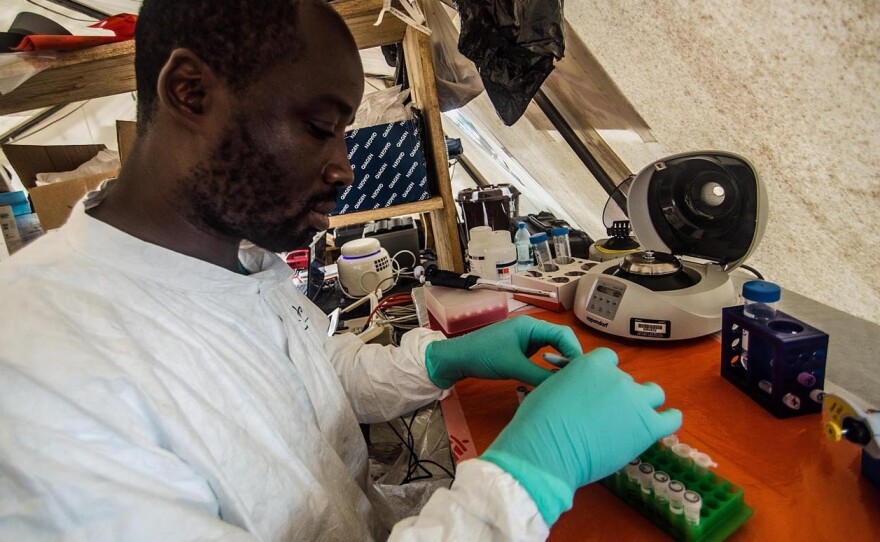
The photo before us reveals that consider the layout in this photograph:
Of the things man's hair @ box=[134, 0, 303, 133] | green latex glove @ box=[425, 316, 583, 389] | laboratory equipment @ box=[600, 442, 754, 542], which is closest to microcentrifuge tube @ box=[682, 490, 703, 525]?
laboratory equipment @ box=[600, 442, 754, 542]

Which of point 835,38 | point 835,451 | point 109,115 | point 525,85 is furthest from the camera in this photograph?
point 109,115

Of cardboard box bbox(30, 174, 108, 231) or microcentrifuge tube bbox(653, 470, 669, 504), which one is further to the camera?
cardboard box bbox(30, 174, 108, 231)

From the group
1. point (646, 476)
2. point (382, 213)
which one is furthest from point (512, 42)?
point (646, 476)

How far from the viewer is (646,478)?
1.65 feet

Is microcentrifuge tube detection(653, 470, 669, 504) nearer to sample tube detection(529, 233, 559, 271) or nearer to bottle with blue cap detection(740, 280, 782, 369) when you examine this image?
bottle with blue cap detection(740, 280, 782, 369)

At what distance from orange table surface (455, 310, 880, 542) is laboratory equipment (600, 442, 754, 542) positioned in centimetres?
1

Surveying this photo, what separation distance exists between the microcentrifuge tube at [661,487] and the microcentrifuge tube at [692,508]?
0.02m

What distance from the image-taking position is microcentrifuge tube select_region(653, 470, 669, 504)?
482mm

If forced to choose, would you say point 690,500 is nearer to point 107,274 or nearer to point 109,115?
point 107,274

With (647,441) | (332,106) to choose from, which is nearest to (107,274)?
(332,106)

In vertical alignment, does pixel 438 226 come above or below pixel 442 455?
above

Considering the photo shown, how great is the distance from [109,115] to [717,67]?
4075 millimetres

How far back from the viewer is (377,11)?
1087 millimetres

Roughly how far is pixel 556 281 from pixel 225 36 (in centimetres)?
88
